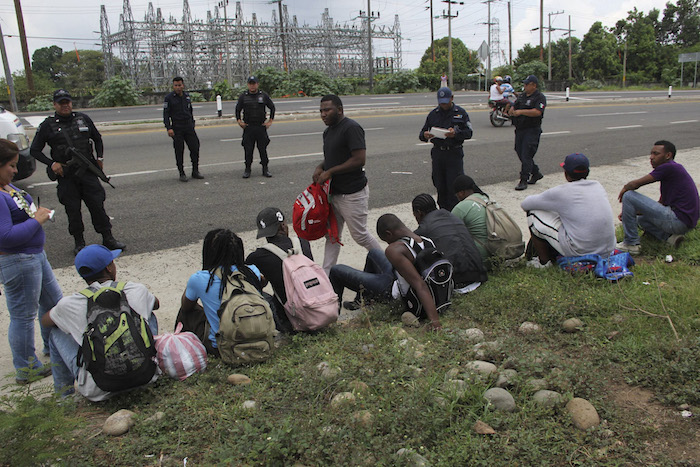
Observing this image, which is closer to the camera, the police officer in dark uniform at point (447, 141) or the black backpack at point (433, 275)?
the black backpack at point (433, 275)

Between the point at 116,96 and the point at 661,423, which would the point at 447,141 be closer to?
the point at 661,423

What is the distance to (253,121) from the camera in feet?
33.8

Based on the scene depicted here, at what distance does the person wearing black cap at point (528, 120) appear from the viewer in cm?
890

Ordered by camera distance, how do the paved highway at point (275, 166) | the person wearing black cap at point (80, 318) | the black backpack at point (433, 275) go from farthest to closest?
1. the paved highway at point (275, 166)
2. the black backpack at point (433, 275)
3. the person wearing black cap at point (80, 318)

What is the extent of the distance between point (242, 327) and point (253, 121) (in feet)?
23.6

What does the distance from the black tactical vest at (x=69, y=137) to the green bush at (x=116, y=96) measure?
24854 mm

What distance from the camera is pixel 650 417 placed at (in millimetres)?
2957

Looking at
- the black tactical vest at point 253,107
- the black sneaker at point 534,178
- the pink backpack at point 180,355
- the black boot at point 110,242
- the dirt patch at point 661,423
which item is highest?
the black tactical vest at point 253,107

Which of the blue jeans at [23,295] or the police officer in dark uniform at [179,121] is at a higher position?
the police officer in dark uniform at [179,121]

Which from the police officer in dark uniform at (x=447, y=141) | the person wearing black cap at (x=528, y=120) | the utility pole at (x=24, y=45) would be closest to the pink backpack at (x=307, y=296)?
the police officer in dark uniform at (x=447, y=141)

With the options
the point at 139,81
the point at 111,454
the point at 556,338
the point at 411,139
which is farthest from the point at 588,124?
the point at 139,81

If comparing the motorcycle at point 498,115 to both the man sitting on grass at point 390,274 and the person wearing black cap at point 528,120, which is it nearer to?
the person wearing black cap at point 528,120

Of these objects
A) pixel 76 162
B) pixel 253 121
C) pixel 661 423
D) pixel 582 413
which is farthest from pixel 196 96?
pixel 661 423

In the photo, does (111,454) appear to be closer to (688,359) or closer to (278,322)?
(278,322)
